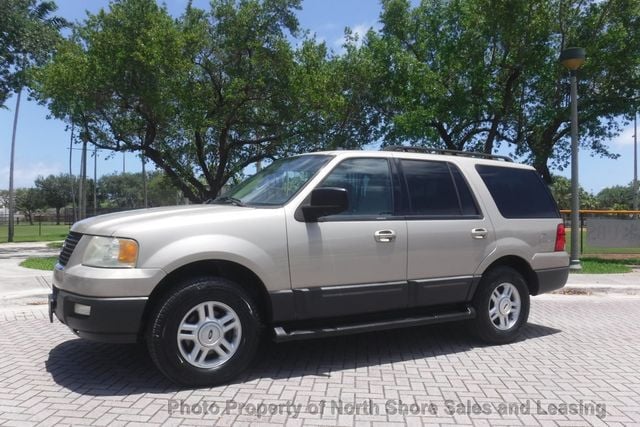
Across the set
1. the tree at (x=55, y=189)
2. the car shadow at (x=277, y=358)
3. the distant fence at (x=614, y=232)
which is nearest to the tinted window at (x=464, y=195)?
the car shadow at (x=277, y=358)

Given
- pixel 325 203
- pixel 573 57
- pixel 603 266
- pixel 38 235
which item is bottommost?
pixel 38 235

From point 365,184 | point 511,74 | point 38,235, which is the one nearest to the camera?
point 365,184

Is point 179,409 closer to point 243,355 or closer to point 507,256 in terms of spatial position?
point 243,355

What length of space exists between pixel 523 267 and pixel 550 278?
0.38 m

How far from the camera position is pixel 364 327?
4.94 m

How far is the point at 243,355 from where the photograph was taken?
4.52m

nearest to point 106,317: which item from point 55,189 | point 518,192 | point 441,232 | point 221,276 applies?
point 221,276

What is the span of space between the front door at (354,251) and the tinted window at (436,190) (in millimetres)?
263

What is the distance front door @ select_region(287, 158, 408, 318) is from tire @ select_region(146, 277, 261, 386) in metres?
0.52

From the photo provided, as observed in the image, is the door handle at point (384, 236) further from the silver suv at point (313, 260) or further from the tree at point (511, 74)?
the tree at point (511, 74)

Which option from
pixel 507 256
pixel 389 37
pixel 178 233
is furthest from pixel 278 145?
pixel 178 233

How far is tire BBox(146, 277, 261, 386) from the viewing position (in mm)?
4234

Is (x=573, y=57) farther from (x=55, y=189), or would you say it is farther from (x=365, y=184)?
(x=55, y=189)

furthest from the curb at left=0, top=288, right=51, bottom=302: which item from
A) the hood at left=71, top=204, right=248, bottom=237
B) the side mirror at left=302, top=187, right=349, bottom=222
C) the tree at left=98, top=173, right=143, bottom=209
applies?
the tree at left=98, top=173, right=143, bottom=209
